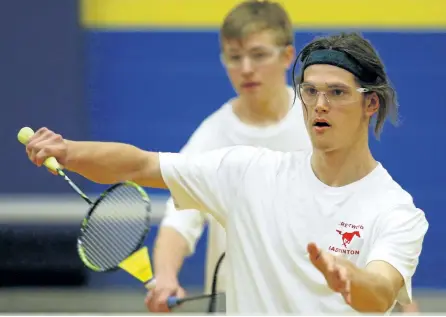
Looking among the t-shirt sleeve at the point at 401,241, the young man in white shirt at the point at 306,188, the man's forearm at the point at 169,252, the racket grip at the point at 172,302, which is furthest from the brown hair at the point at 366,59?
the man's forearm at the point at 169,252

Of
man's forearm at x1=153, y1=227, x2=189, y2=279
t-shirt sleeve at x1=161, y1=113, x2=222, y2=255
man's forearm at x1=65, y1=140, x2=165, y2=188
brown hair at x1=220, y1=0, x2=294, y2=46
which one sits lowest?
man's forearm at x1=153, y1=227, x2=189, y2=279

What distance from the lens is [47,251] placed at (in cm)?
688

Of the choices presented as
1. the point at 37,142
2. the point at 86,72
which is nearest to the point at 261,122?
the point at 37,142

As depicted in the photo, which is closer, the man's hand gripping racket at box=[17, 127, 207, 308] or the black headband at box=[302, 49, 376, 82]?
the black headband at box=[302, 49, 376, 82]

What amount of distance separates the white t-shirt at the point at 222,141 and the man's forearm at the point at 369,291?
5.08 ft

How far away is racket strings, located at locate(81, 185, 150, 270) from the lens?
142 inches

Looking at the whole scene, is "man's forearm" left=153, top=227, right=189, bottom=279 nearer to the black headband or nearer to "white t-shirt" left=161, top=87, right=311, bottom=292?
"white t-shirt" left=161, top=87, right=311, bottom=292

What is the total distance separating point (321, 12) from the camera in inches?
278

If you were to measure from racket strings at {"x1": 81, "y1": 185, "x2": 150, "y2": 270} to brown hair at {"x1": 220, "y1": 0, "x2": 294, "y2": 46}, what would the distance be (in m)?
1.28

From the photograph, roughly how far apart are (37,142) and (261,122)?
1.56m

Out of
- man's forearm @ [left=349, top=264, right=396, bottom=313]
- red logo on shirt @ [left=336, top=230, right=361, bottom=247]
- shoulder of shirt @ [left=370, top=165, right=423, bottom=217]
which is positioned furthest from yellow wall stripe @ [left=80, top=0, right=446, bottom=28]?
man's forearm @ [left=349, top=264, right=396, bottom=313]

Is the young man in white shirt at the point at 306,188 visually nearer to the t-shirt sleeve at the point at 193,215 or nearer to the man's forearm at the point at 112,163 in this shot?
the man's forearm at the point at 112,163

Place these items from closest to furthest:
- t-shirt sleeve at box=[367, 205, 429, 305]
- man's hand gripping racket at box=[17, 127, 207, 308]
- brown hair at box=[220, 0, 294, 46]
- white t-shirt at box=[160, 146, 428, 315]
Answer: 1. t-shirt sleeve at box=[367, 205, 429, 305]
2. white t-shirt at box=[160, 146, 428, 315]
3. man's hand gripping racket at box=[17, 127, 207, 308]
4. brown hair at box=[220, 0, 294, 46]

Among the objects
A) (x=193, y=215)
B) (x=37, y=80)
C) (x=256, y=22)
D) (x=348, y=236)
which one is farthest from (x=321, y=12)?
(x=348, y=236)
